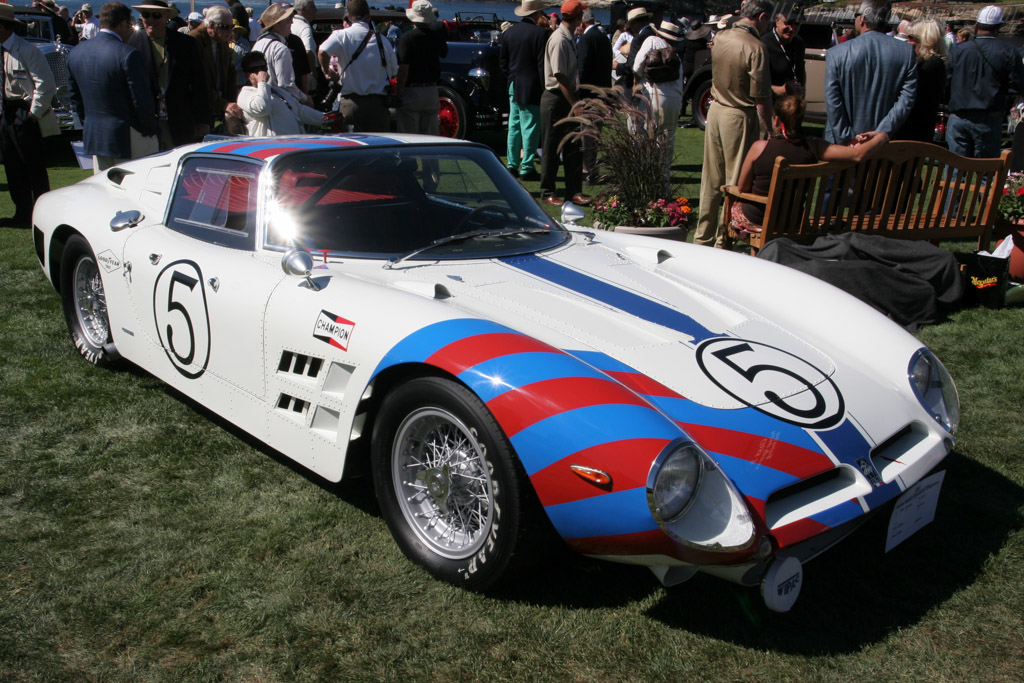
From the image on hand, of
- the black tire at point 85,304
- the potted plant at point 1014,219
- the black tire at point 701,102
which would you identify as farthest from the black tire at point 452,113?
the black tire at point 85,304

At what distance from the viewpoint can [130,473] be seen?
343 cm

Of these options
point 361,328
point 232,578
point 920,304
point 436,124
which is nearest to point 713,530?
point 361,328

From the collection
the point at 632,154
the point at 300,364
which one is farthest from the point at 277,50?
the point at 300,364

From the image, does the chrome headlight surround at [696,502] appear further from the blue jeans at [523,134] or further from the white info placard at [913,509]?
the blue jeans at [523,134]

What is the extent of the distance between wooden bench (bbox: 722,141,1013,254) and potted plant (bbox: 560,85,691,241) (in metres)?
0.43

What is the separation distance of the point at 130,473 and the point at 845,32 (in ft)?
54.0

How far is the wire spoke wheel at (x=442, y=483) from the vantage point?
103 inches

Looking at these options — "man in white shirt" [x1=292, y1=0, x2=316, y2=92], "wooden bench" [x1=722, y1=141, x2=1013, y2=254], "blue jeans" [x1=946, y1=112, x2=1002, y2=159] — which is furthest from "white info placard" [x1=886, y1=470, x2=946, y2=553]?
"man in white shirt" [x1=292, y1=0, x2=316, y2=92]

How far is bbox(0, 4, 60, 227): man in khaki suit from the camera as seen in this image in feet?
23.7

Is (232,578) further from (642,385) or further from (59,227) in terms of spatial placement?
(59,227)

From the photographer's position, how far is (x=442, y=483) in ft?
8.84

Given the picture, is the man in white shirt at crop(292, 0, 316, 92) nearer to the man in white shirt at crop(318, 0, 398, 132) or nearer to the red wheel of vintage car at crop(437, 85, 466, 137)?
the man in white shirt at crop(318, 0, 398, 132)

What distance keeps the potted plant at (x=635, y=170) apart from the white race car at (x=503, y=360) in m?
1.99

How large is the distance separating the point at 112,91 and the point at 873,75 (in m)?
5.85
